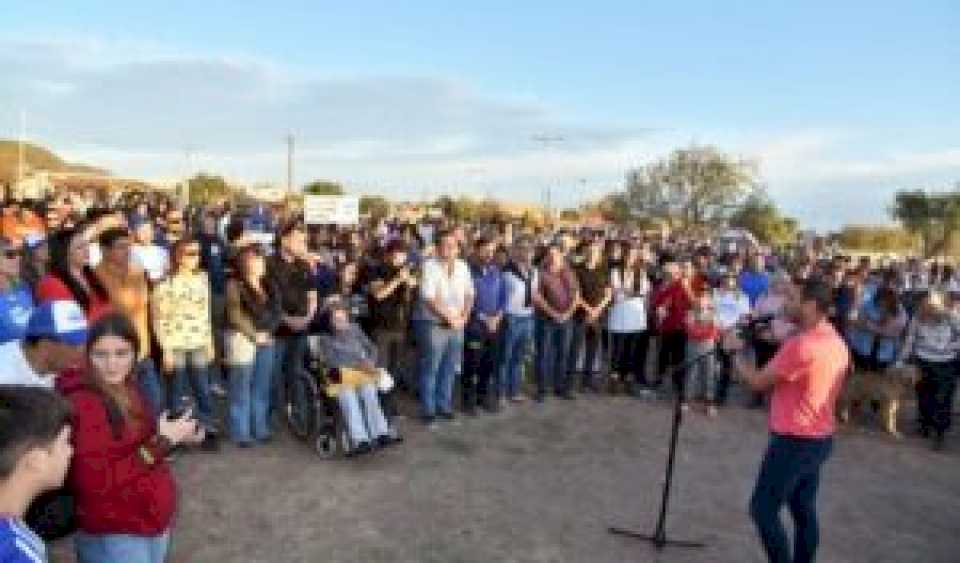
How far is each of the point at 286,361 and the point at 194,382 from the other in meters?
0.94

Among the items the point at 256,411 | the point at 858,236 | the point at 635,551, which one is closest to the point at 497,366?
the point at 256,411

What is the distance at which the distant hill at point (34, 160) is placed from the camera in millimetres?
71500

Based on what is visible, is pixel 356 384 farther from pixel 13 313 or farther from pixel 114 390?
pixel 114 390

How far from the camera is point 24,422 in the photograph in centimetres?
238

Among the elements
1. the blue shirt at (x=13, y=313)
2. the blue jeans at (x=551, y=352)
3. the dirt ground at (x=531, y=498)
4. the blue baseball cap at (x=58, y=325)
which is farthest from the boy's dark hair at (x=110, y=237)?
the blue jeans at (x=551, y=352)

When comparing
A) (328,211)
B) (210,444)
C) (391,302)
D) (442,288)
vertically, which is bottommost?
(210,444)

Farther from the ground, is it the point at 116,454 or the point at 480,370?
the point at 116,454

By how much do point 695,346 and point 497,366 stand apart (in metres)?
2.40

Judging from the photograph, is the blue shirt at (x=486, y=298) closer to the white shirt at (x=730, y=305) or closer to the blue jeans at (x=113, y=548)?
the white shirt at (x=730, y=305)

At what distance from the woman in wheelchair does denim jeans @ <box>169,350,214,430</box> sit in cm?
105

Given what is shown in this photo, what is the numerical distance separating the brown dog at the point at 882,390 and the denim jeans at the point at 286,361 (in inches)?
247

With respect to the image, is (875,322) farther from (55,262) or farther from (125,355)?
(125,355)

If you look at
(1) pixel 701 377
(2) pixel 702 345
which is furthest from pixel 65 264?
(1) pixel 701 377

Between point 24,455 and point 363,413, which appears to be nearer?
point 24,455
